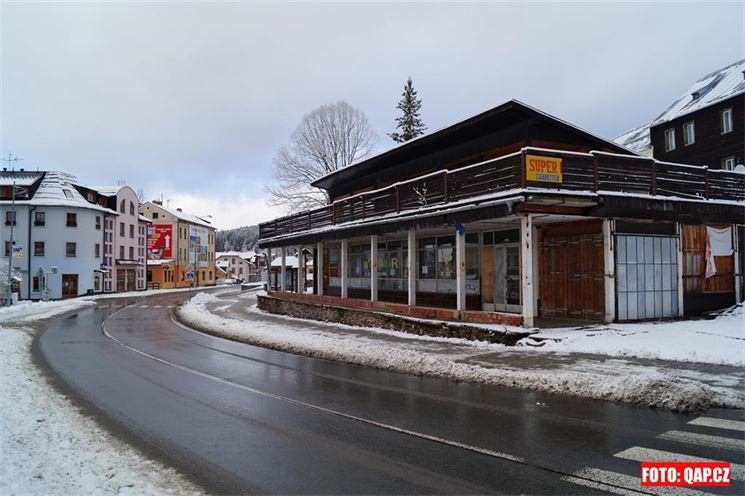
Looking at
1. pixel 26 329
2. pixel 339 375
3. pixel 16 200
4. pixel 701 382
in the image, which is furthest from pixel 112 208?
pixel 701 382

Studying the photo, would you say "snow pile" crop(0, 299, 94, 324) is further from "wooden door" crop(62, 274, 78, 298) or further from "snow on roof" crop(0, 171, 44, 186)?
"snow on roof" crop(0, 171, 44, 186)

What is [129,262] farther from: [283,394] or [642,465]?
[642,465]

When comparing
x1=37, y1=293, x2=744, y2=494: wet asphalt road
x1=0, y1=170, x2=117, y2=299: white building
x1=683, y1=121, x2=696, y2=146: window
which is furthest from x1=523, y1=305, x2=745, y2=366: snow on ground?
x1=0, y1=170, x2=117, y2=299: white building

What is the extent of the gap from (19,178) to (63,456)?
59940 millimetres

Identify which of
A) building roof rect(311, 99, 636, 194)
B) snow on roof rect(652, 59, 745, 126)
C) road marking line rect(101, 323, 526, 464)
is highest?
snow on roof rect(652, 59, 745, 126)

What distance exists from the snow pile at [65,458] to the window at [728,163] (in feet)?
113

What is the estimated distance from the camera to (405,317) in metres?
17.0

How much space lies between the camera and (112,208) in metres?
61.5

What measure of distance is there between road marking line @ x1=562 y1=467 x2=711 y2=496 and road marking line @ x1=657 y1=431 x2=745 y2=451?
1381 mm

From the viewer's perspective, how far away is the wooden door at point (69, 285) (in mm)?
51606

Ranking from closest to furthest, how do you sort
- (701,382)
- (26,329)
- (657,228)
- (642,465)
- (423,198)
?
(642,465) < (701,382) < (657,228) < (423,198) < (26,329)

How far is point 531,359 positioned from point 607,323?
4372 millimetres

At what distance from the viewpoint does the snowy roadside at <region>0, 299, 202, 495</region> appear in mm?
4853

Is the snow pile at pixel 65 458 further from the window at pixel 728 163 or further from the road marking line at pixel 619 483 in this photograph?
the window at pixel 728 163
